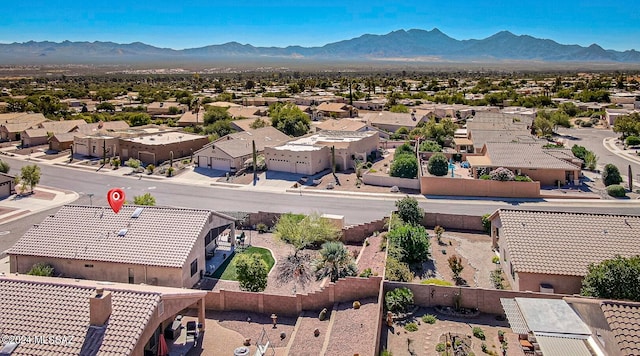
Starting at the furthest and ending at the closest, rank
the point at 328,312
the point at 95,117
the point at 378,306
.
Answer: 1. the point at 95,117
2. the point at 328,312
3. the point at 378,306

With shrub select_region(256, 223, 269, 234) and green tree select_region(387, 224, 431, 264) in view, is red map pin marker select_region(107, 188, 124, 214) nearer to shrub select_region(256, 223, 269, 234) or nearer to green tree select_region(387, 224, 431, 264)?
shrub select_region(256, 223, 269, 234)

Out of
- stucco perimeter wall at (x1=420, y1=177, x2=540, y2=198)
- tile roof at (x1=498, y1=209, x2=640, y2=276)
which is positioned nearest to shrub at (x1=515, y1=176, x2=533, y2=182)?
stucco perimeter wall at (x1=420, y1=177, x2=540, y2=198)

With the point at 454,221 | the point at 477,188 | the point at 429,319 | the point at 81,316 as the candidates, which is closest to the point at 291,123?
the point at 477,188

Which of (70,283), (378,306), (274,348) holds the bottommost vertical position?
(274,348)

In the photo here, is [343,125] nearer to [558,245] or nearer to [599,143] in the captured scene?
[599,143]

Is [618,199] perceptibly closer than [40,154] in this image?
Yes

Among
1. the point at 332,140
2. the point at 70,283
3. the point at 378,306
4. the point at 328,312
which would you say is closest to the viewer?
the point at 70,283

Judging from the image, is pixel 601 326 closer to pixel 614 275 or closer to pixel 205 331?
pixel 614 275

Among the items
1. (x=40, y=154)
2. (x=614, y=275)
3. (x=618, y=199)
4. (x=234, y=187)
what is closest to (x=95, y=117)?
(x=40, y=154)
